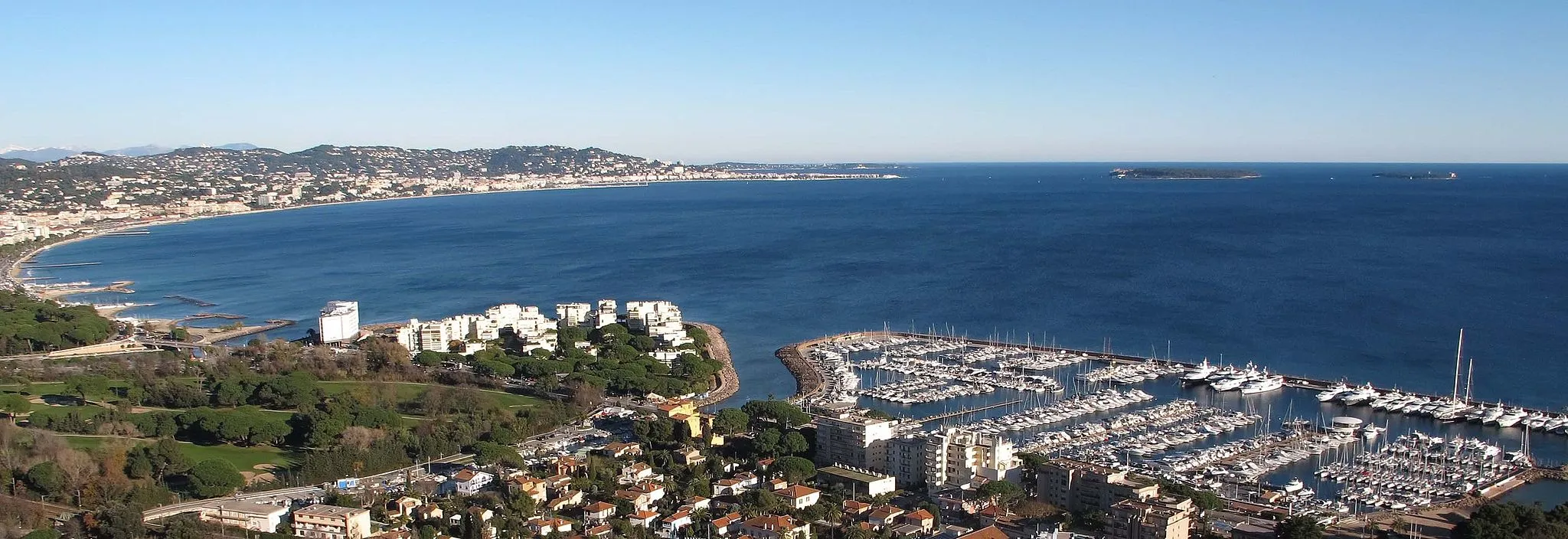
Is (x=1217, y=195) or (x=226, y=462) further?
(x=1217, y=195)

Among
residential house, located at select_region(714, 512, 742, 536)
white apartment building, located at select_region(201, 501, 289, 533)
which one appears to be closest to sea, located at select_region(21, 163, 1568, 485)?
residential house, located at select_region(714, 512, 742, 536)

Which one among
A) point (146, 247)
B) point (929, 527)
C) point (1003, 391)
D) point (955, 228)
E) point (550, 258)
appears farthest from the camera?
point (955, 228)

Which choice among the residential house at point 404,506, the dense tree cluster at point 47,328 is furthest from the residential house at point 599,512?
the dense tree cluster at point 47,328

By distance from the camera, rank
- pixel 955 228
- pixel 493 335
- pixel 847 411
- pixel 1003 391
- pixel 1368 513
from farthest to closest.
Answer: pixel 955 228 → pixel 493 335 → pixel 1003 391 → pixel 847 411 → pixel 1368 513

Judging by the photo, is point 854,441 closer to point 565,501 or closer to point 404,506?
point 565,501

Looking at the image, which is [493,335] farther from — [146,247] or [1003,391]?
[146,247]

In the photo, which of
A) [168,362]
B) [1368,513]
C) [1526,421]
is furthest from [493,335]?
[1526,421]
